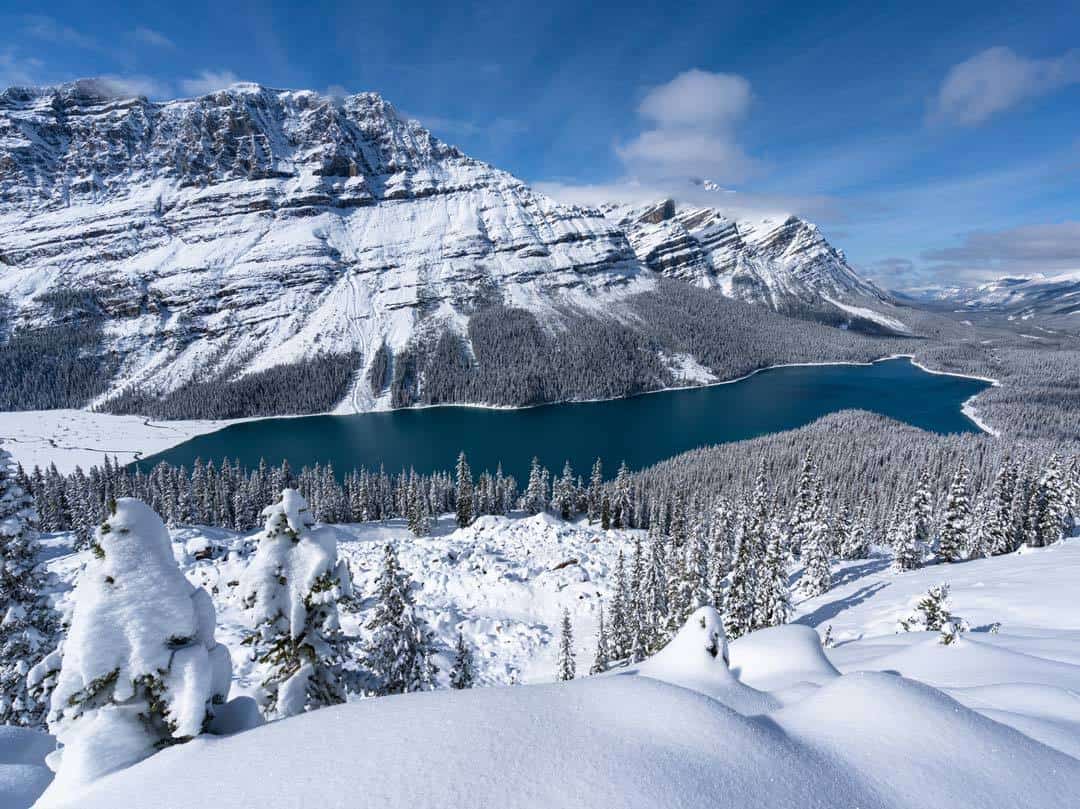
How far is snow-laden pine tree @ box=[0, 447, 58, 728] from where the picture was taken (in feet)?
46.5

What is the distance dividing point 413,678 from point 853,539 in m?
62.8

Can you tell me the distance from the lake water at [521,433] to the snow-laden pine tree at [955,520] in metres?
78.1

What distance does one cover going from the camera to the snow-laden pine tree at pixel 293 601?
35.9 feet

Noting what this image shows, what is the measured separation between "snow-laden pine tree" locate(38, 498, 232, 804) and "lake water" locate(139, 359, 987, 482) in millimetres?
107180

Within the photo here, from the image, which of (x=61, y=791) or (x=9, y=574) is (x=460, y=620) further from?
(x=61, y=791)

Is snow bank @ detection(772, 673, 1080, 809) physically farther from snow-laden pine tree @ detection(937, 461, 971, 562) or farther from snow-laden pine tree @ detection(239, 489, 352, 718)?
snow-laden pine tree @ detection(937, 461, 971, 562)

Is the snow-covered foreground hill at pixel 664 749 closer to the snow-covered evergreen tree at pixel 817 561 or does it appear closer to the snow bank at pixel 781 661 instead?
the snow bank at pixel 781 661

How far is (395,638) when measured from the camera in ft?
67.2

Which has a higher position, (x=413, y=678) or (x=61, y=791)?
(x=61, y=791)

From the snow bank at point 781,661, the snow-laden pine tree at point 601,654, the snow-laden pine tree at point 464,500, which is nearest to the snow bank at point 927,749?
the snow bank at point 781,661

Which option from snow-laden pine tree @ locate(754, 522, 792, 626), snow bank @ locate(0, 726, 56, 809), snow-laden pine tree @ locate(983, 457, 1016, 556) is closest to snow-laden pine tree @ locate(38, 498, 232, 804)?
snow bank @ locate(0, 726, 56, 809)

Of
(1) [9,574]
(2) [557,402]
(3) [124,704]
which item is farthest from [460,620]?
(2) [557,402]

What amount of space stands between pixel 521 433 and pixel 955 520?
11640cm

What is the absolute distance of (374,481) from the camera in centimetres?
8681
